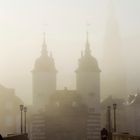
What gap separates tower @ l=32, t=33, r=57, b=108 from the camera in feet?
368

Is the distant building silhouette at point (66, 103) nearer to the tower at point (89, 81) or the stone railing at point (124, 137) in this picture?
the tower at point (89, 81)

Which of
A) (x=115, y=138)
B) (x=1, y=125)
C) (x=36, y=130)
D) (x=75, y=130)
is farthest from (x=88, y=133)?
(x=115, y=138)

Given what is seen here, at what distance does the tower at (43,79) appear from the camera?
11231cm

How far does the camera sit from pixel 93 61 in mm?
110562

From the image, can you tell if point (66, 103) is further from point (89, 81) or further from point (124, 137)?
point (124, 137)

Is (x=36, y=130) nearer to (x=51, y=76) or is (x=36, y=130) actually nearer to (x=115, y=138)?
(x=51, y=76)

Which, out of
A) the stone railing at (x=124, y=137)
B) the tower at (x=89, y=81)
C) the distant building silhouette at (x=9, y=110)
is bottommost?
the stone railing at (x=124, y=137)

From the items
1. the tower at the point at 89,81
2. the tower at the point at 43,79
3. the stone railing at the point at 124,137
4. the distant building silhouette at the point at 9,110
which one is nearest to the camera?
the stone railing at the point at 124,137

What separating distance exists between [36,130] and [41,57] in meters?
18.6

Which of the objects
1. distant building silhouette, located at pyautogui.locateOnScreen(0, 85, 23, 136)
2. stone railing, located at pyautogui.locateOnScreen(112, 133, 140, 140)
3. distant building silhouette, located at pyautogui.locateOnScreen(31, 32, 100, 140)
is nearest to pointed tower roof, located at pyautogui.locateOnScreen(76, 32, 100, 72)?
distant building silhouette, located at pyautogui.locateOnScreen(31, 32, 100, 140)

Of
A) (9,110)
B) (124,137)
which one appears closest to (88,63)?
(9,110)

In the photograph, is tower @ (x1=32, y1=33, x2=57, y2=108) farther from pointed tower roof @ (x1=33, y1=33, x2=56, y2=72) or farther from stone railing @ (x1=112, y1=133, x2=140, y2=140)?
stone railing @ (x1=112, y1=133, x2=140, y2=140)

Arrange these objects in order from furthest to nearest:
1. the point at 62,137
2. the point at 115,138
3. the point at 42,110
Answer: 1. the point at 42,110
2. the point at 62,137
3. the point at 115,138

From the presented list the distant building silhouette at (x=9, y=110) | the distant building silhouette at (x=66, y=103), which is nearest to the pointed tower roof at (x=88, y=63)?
the distant building silhouette at (x=66, y=103)
